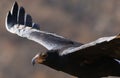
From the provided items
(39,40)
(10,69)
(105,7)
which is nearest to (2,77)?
(10,69)

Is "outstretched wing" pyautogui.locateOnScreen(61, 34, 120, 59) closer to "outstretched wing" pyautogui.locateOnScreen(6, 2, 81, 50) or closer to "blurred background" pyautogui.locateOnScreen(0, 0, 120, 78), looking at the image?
"outstretched wing" pyautogui.locateOnScreen(6, 2, 81, 50)

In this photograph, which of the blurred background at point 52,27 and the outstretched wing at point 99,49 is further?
the blurred background at point 52,27

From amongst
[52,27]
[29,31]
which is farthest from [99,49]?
[52,27]

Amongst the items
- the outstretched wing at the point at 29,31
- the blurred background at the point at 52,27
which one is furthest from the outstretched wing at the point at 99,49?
the blurred background at the point at 52,27

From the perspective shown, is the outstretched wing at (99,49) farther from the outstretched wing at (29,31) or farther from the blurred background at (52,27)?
the blurred background at (52,27)

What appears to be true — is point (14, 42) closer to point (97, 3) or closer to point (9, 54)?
point (9, 54)

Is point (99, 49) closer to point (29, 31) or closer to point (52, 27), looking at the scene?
point (29, 31)
